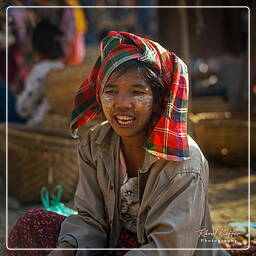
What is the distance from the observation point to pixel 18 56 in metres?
6.82

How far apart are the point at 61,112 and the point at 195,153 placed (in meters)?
3.24

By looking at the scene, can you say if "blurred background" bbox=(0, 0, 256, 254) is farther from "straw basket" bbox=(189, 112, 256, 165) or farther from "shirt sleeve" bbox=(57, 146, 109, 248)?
"shirt sleeve" bbox=(57, 146, 109, 248)

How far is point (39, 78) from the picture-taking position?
4973 millimetres

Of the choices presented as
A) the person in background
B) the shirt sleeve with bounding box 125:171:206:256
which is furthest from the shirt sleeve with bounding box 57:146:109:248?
the person in background

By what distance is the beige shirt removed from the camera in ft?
5.51

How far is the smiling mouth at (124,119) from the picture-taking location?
182 cm

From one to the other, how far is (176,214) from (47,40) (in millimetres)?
3854

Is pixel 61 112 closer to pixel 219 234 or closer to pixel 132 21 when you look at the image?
pixel 219 234

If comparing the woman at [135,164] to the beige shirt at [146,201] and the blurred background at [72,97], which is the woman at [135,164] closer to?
the beige shirt at [146,201]

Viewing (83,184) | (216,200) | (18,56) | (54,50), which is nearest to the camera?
(83,184)

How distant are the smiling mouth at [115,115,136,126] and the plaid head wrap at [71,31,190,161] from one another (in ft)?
0.32

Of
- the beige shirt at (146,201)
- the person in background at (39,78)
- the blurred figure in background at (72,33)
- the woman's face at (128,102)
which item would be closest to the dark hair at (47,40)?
the person in background at (39,78)

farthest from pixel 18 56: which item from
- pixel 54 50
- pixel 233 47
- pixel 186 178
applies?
pixel 186 178

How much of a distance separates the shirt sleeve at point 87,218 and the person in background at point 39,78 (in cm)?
302
